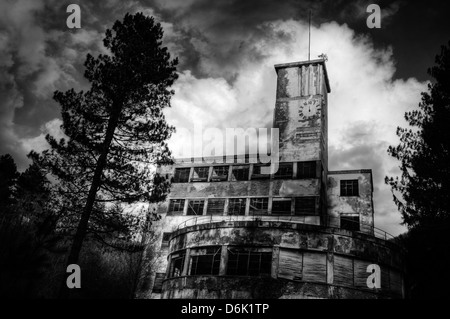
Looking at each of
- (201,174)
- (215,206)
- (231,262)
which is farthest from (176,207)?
(231,262)

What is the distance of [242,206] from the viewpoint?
30406mm

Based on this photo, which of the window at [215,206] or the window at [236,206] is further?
the window at [215,206]

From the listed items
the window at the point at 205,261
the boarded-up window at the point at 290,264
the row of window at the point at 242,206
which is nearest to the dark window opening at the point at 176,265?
the window at the point at 205,261

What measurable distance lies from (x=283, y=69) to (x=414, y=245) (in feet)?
66.2

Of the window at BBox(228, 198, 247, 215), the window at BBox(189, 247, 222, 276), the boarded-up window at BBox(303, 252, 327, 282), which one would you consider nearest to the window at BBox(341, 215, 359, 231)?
the window at BBox(228, 198, 247, 215)

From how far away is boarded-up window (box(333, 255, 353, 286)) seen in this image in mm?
19562

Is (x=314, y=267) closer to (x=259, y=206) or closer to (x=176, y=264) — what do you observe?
(x=176, y=264)

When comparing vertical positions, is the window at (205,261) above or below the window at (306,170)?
below

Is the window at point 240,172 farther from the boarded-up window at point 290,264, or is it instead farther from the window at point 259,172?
the boarded-up window at point 290,264

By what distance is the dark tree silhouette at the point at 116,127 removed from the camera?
16109mm

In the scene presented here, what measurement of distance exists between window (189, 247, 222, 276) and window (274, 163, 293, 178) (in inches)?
428

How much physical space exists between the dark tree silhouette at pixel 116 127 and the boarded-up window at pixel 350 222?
17940 millimetres

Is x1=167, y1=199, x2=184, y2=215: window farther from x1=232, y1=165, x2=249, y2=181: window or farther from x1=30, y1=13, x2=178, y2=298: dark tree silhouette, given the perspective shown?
x1=30, y1=13, x2=178, y2=298: dark tree silhouette

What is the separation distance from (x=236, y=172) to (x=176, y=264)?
11349 millimetres
